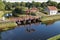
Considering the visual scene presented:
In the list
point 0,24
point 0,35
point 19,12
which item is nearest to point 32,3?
point 19,12

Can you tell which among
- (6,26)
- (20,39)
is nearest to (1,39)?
(20,39)

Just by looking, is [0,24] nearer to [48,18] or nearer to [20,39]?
[20,39]

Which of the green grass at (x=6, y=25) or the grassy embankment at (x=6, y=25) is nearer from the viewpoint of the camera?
the grassy embankment at (x=6, y=25)

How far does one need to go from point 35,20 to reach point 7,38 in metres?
29.8

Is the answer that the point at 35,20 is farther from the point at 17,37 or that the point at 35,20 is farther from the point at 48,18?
the point at 17,37

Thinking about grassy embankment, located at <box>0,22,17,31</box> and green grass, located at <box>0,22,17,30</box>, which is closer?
grassy embankment, located at <box>0,22,17,31</box>

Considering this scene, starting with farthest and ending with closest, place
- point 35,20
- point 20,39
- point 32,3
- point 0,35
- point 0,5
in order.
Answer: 1. point 32,3
2. point 0,5
3. point 35,20
4. point 0,35
5. point 20,39

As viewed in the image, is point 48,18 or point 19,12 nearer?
point 48,18

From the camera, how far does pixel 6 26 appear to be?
5559cm

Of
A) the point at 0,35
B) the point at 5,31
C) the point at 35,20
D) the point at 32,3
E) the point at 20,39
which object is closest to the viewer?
the point at 20,39

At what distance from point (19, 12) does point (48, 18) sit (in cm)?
2281

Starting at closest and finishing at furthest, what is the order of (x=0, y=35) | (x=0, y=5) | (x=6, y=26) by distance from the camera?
(x=0, y=35)
(x=6, y=26)
(x=0, y=5)

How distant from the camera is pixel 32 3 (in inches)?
5650

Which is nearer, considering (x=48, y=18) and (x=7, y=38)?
(x=7, y=38)
